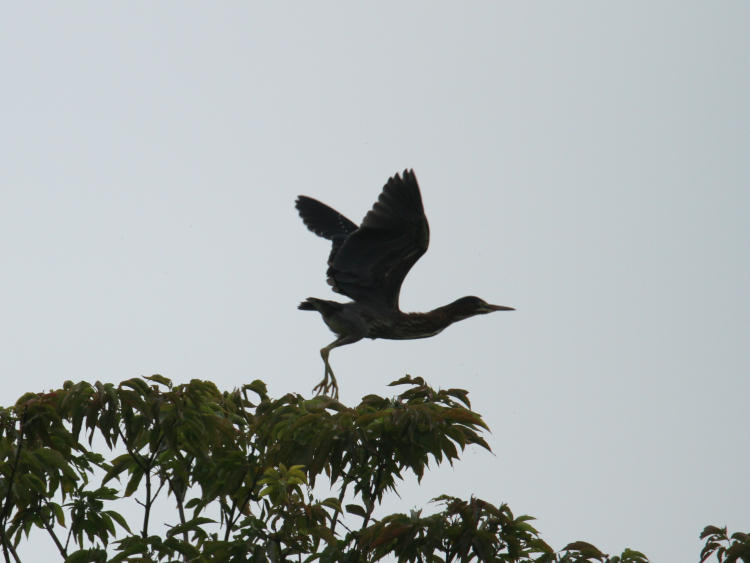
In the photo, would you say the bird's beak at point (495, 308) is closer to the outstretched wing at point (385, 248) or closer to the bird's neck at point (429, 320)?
the bird's neck at point (429, 320)

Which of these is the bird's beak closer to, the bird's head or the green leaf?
the bird's head

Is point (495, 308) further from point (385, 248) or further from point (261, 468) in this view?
point (261, 468)

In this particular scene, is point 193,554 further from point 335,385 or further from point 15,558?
point 335,385

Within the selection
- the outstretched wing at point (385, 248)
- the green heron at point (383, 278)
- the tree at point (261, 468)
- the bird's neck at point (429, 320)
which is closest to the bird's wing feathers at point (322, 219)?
the green heron at point (383, 278)

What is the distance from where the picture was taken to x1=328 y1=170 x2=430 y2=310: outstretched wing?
7.87m

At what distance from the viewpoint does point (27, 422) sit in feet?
16.9

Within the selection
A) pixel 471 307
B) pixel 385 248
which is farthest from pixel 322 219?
pixel 385 248

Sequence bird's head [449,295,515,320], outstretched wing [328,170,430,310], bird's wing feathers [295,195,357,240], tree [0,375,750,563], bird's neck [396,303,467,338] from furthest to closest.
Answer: bird's wing feathers [295,195,357,240], bird's head [449,295,515,320], bird's neck [396,303,467,338], outstretched wing [328,170,430,310], tree [0,375,750,563]

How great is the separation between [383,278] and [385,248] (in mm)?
390

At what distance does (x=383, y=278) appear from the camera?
28.1ft

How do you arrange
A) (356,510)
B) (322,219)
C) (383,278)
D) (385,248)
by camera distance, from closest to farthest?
(356,510)
(385,248)
(383,278)
(322,219)

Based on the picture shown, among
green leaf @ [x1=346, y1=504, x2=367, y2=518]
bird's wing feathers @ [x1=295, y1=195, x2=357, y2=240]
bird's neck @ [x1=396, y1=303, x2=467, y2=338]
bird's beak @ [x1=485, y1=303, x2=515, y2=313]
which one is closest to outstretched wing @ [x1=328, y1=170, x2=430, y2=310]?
bird's neck @ [x1=396, y1=303, x2=467, y2=338]

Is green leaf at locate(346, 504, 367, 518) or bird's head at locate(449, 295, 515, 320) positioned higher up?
bird's head at locate(449, 295, 515, 320)

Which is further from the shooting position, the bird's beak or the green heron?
the bird's beak
